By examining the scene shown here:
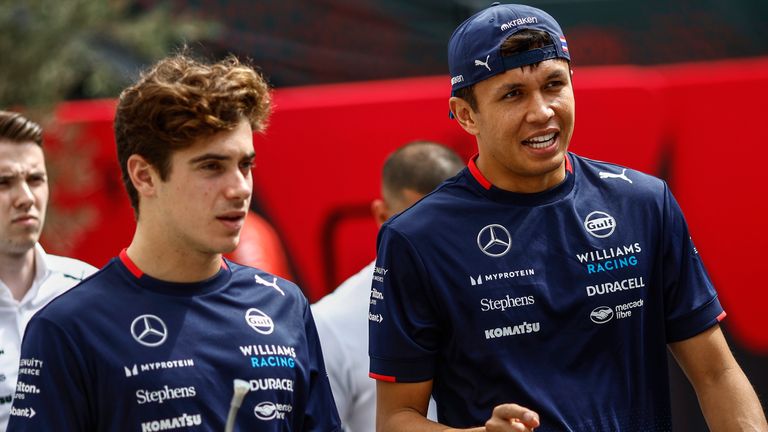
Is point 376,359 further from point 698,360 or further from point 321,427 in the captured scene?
point 698,360

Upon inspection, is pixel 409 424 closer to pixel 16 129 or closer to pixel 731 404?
pixel 731 404

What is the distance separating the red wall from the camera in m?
5.54

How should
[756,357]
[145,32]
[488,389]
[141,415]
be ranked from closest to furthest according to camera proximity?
[141,415] → [488,389] → [756,357] → [145,32]

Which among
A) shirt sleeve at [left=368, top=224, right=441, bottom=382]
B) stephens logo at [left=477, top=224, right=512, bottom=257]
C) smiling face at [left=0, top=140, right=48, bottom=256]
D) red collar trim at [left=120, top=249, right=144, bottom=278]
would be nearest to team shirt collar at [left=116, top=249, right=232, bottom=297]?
red collar trim at [left=120, top=249, right=144, bottom=278]

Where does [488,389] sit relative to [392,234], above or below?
below

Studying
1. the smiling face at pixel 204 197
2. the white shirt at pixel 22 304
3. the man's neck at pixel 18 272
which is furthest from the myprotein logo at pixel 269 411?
the man's neck at pixel 18 272

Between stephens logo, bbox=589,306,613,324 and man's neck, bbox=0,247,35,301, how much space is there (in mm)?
1885

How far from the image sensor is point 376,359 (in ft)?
9.43

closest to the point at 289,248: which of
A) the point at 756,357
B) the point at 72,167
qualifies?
the point at 72,167

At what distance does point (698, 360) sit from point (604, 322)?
0.26 metres

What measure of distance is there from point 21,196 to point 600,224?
6.45 feet

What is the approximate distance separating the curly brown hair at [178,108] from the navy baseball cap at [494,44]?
18.9 inches

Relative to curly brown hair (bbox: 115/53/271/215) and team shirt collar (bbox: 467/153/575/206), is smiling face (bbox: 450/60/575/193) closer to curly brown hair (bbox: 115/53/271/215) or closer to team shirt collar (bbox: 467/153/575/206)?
team shirt collar (bbox: 467/153/575/206)

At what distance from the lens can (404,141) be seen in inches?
224
